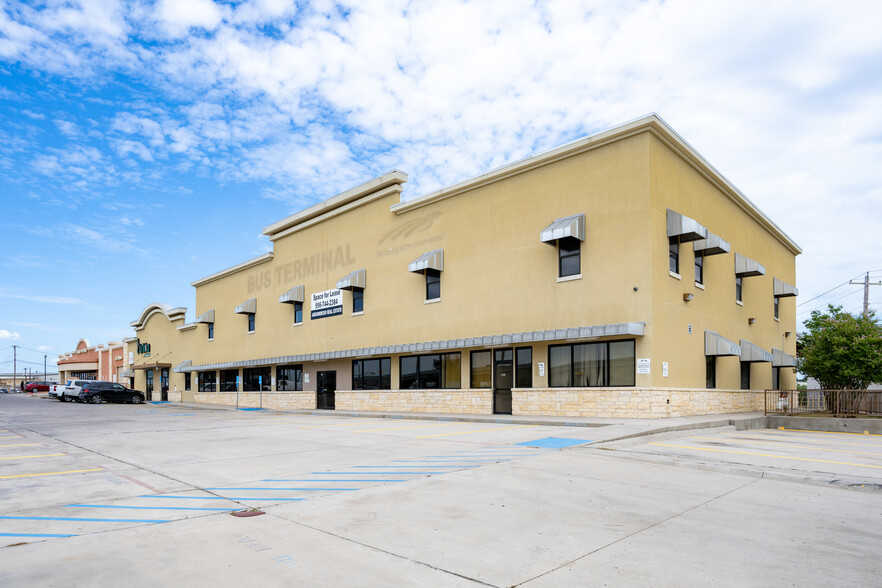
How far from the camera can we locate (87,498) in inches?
333

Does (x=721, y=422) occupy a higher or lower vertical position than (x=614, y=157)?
lower

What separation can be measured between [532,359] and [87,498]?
57.8ft

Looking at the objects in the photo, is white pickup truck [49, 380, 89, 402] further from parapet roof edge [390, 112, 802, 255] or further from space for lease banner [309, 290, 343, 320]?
parapet roof edge [390, 112, 802, 255]

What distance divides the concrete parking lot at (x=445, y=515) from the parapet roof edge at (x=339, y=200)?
63.5ft

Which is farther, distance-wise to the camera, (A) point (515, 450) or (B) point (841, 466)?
(A) point (515, 450)

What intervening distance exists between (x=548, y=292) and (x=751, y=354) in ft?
36.1

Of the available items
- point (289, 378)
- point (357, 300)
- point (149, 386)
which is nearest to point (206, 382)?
point (149, 386)

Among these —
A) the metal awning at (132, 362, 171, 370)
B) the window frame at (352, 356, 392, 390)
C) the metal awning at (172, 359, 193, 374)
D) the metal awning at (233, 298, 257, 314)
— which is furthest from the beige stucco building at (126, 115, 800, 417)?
the metal awning at (132, 362, 171, 370)

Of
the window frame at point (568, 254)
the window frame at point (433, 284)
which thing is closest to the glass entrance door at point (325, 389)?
the window frame at point (433, 284)

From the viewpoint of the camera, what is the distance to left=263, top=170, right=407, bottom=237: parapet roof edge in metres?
31.0

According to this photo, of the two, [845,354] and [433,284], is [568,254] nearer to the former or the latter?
[433,284]

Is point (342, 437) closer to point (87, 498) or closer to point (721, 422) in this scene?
point (87, 498)

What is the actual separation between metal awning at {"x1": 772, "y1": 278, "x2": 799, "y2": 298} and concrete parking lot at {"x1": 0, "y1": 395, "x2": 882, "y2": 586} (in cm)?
2208

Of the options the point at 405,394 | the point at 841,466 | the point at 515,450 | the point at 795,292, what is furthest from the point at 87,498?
the point at 795,292
